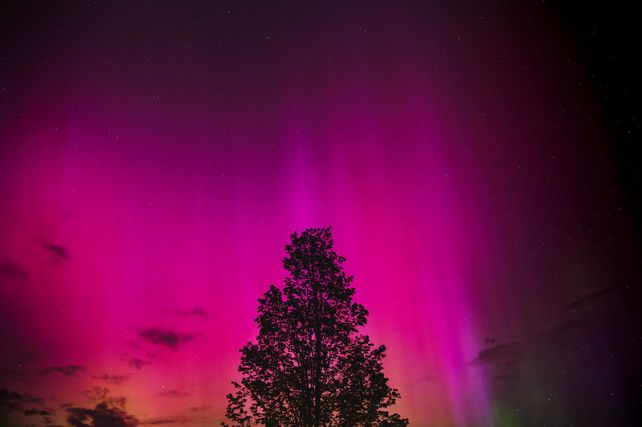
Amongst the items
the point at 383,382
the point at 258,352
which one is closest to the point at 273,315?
the point at 258,352

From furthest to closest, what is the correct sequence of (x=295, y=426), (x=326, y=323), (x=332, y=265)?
1. (x=332, y=265)
2. (x=326, y=323)
3. (x=295, y=426)

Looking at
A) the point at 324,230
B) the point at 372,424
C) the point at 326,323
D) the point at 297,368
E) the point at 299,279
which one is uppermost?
the point at 324,230

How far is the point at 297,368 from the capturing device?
17141 millimetres

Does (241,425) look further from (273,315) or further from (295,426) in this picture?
(273,315)

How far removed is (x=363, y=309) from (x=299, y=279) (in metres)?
3.53

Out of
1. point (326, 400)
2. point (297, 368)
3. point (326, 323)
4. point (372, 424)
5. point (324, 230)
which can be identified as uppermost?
point (324, 230)

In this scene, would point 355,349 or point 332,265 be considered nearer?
point 355,349

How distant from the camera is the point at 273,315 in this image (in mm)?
17688

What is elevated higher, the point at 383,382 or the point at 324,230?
the point at 324,230

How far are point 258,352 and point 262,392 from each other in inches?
69.2

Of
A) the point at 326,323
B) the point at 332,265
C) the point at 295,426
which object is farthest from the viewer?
the point at 332,265

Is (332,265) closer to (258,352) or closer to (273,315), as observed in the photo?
(273,315)

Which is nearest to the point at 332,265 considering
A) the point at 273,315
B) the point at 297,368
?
the point at 273,315

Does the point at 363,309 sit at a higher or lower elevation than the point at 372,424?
higher
